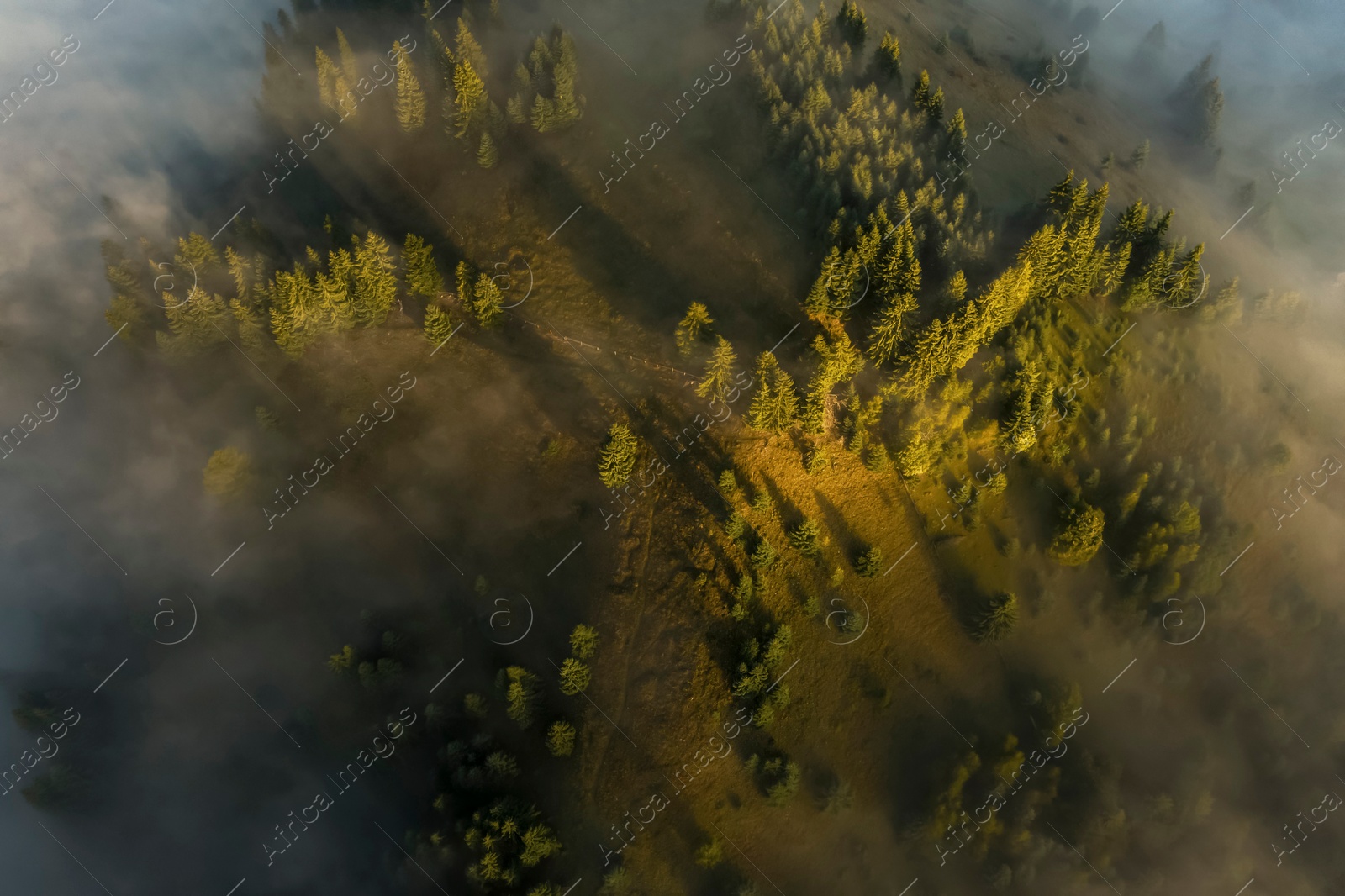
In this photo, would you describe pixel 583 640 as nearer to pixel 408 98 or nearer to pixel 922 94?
pixel 408 98

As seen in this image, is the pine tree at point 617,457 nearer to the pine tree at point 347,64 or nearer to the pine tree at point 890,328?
the pine tree at point 890,328

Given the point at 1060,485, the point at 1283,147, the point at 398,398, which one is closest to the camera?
the point at 1060,485

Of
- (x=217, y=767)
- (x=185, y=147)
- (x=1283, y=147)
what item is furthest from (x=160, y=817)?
(x=1283, y=147)

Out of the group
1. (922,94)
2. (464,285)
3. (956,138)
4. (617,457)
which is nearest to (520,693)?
(617,457)

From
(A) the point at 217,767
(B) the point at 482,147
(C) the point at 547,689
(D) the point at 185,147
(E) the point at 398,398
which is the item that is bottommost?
(A) the point at 217,767

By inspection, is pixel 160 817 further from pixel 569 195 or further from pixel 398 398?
pixel 569 195

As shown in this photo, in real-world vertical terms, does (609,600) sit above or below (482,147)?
below

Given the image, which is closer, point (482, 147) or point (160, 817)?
point (160, 817)
